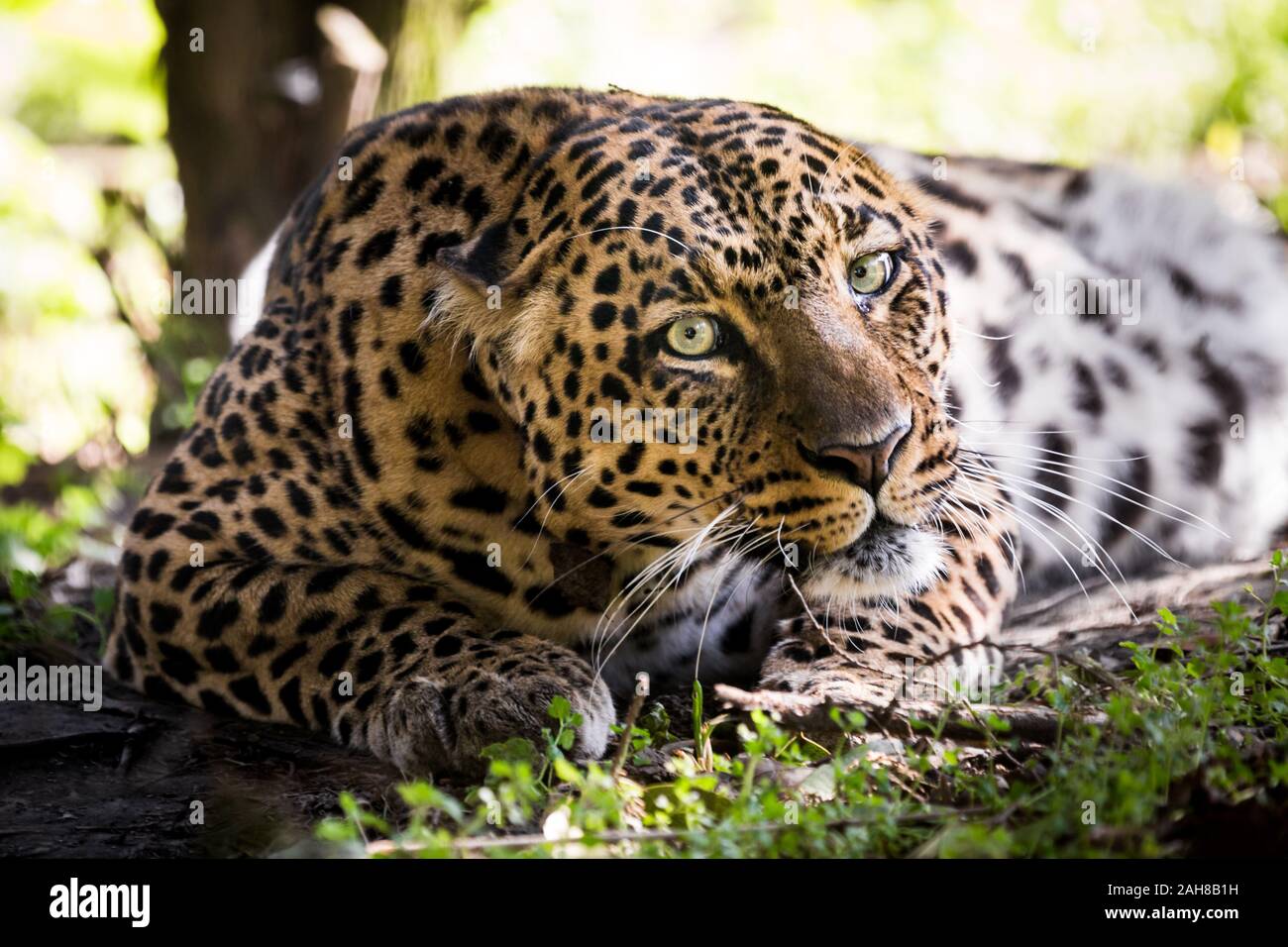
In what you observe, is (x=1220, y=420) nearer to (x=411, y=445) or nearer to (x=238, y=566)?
(x=411, y=445)

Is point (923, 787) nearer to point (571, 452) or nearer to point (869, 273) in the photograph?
point (571, 452)

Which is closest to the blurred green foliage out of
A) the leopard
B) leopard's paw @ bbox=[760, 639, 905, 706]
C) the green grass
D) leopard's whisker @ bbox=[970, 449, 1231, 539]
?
leopard's whisker @ bbox=[970, 449, 1231, 539]

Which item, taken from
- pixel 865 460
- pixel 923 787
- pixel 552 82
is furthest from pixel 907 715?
pixel 552 82

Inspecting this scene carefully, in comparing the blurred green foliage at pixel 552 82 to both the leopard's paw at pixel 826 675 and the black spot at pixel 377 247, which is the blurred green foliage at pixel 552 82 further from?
the leopard's paw at pixel 826 675

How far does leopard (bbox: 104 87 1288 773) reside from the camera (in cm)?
498

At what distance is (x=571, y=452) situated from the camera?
17.0ft

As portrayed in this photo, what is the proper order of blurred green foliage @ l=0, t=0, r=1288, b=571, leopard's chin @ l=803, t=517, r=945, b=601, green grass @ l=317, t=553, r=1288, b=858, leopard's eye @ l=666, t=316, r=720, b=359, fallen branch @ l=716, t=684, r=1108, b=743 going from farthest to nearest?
blurred green foliage @ l=0, t=0, r=1288, b=571 → leopard's chin @ l=803, t=517, r=945, b=601 → leopard's eye @ l=666, t=316, r=720, b=359 → fallen branch @ l=716, t=684, r=1108, b=743 → green grass @ l=317, t=553, r=1288, b=858

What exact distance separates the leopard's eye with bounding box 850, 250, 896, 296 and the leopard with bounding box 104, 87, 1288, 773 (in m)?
0.02

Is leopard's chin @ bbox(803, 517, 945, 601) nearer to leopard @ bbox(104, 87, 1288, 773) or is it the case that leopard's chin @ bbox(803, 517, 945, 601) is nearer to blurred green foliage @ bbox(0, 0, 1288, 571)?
leopard @ bbox(104, 87, 1288, 773)

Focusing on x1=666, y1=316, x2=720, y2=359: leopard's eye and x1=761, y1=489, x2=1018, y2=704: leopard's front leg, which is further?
x1=761, y1=489, x2=1018, y2=704: leopard's front leg

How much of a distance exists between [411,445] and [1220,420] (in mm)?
4715
